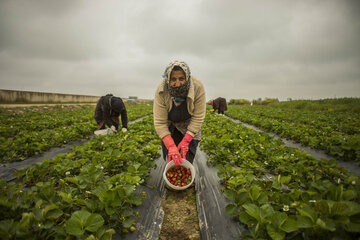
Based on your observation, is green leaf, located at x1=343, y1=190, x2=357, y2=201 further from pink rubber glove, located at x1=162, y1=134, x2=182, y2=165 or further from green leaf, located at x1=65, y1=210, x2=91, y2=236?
green leaf, located at x1=65, y1=210, x2=91, y2=236

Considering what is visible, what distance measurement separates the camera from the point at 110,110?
18.4ft

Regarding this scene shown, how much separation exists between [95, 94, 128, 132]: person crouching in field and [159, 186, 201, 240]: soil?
12.0 feet

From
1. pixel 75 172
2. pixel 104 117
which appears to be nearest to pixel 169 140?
pixel 75 172

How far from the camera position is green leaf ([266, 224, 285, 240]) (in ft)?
3.79

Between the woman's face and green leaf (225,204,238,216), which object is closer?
green leaf (225,204,238,216)

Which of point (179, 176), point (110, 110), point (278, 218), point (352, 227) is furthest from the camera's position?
point (110, 110)

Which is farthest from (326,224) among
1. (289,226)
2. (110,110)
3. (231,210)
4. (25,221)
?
(110,110)

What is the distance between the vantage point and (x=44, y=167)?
86.1 inches

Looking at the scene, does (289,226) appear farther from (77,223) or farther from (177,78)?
(177,78)

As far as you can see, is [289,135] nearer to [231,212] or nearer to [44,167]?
[231,212]

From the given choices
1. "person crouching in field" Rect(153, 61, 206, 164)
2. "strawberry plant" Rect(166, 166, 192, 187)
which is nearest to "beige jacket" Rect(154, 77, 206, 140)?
"person crouching in field" Rect(153, 61, 206, 164)

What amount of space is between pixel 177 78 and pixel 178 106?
48 cm

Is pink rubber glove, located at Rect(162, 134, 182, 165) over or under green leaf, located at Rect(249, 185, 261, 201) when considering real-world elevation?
over

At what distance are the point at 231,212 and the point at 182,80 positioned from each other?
1696mm
